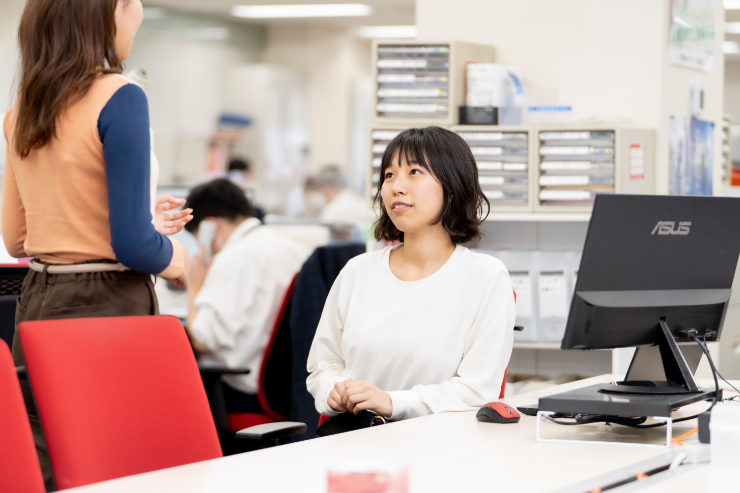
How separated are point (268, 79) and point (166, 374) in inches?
328

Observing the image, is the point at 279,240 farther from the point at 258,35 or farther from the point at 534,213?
the point at 258,35

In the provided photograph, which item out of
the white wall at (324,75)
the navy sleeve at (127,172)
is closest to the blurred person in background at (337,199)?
the white wall at (324,75)

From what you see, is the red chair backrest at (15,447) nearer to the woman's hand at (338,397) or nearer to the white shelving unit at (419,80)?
the woman's hand at (338,397)

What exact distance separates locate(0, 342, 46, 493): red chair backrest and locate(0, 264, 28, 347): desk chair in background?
993 mm

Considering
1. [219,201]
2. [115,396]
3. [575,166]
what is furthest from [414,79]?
[115,396]

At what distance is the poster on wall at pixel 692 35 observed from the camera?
3.23 meters

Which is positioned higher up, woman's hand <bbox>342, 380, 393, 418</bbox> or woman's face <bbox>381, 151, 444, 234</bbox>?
woman's face <bbox>381, 151, 444, 234</bbox>

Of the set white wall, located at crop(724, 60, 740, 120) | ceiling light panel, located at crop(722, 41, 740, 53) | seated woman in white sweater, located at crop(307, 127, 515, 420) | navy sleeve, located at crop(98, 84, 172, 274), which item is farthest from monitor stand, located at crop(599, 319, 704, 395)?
white wall, located at crop(724, 60, 740, 120)

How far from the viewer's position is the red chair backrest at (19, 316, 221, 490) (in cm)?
144

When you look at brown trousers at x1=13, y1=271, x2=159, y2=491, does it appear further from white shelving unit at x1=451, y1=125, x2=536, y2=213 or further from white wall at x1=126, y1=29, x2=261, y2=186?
white wall at x1=126, y1=29, x2=261, y2=186

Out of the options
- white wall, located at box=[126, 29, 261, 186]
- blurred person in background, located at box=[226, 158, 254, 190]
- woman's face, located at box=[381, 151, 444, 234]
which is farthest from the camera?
white wall, located at box=[126, 29, 261, 186]

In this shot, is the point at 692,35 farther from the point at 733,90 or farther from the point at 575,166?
the point at 733,90

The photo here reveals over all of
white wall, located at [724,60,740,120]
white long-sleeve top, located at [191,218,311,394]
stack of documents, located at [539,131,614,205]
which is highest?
white wall, located at [724,60,740,120]

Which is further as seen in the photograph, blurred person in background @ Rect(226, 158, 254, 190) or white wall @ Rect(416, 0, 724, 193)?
blurred person in background @ Rect(226, 158, 254, 190)
